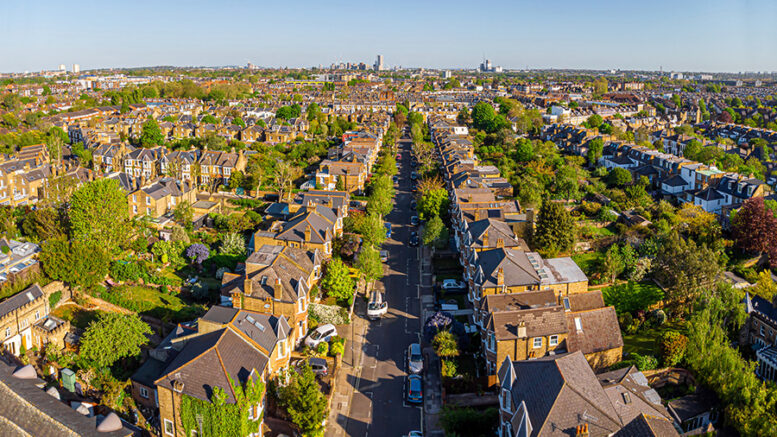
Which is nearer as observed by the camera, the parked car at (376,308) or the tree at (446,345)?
the tree at (446,345)

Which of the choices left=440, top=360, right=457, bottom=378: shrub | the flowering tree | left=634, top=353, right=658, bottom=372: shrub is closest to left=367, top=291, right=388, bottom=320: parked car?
left=440, top=360, right=457, bottom=378: shrub

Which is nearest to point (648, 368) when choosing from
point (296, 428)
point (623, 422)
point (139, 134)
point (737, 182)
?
point (623, 422)

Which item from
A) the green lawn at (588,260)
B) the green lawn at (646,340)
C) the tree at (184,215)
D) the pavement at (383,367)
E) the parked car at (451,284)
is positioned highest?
the tree at (184,215)

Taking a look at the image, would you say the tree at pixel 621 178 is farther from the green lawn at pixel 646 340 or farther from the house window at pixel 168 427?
the house window at pixel 168 427

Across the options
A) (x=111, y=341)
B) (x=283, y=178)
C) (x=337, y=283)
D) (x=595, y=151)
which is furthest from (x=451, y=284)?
(x=595, y=151)

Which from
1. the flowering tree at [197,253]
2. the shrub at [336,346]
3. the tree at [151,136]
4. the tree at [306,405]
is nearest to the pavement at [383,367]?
the shrub at [336,346]
